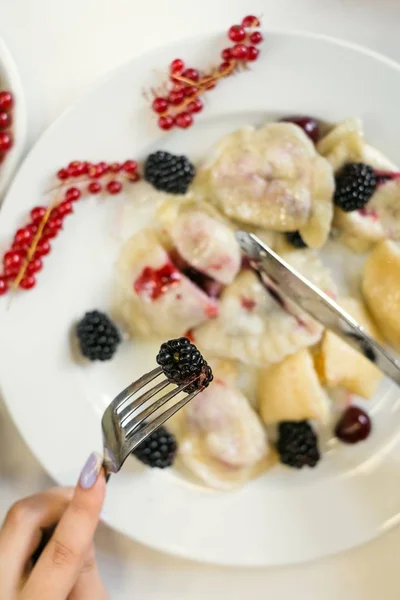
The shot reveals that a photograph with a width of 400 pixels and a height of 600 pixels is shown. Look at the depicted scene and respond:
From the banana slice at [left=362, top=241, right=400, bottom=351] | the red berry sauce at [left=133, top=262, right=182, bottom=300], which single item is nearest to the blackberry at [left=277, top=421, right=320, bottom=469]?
the banana slice at [left=362, top=241, right=400, bottom=351]

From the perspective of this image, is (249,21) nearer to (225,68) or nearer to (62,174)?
(225,68)

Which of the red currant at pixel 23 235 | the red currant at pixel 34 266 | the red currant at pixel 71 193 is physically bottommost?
the red currant at pixel 34 266

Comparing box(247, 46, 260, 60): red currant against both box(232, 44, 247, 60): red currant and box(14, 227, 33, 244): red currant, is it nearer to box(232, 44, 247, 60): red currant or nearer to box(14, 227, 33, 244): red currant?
box(232, 44, 247, 60): red currant

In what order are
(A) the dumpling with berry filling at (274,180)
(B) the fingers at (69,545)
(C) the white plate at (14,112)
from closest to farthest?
1. (B) the fingers at (69,545)
2. (C) the white plate at (14,112)
3. (A) the dumpling with berry filling at (274,180)

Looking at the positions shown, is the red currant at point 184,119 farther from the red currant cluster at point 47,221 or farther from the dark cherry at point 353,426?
the dark cherry at point 353,426

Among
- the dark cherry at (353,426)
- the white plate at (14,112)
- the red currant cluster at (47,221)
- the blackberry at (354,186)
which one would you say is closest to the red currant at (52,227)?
the red currant cluster at (47,221)

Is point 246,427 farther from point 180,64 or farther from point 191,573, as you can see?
point 180,64

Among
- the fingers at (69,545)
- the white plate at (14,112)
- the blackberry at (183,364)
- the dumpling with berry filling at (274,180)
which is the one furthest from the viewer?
the dumpling with berry filling at (274,180)

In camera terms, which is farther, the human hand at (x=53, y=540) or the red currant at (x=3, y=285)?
the red currant at (x=3, y=285)
